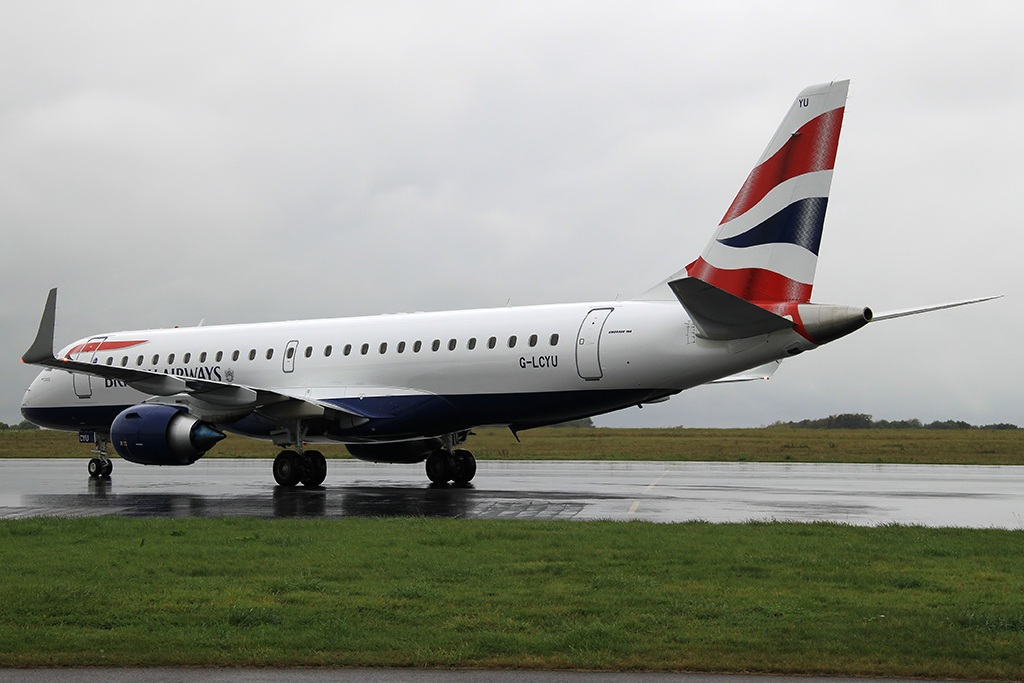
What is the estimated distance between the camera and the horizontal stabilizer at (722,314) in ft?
52.0

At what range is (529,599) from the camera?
25.8 ft

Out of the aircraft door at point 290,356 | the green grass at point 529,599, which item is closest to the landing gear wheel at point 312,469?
the aircraft door at point 290,356

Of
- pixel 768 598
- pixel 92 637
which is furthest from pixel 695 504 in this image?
pixel 92 637

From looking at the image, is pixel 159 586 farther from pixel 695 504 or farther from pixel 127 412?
pixel 127 412

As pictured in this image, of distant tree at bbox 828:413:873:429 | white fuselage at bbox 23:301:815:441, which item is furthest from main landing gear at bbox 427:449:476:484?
distant tree at bbox 828:413:873:429

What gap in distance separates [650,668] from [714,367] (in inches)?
490

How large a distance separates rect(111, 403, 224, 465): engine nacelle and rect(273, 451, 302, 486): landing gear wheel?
57.1 inches

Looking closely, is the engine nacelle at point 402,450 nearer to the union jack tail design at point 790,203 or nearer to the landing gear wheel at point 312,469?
the landing gear wheel at point 312,469

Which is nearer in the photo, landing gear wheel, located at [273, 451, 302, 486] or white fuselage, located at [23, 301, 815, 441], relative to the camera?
white fuselage, located at [23, 301, 815, 441]

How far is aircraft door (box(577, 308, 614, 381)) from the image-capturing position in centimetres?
1917

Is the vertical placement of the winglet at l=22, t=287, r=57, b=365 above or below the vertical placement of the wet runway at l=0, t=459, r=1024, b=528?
above

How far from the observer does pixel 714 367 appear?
18.0 m

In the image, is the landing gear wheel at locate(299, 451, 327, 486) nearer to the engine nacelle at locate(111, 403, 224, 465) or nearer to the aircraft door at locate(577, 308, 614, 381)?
the engine nacelle at locate(111, 403, 224, 465)

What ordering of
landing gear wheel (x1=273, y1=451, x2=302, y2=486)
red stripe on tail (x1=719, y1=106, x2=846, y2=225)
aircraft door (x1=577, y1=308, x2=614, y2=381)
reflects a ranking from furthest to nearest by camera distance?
landing gear wheel (x1=273, y1=451, x2=302, y2=486) → aircraft door (x1=577, y1=308, x2=614, y2=381) → red stripe on tail (x1=719, y1=106, x2=846, y2=225)
